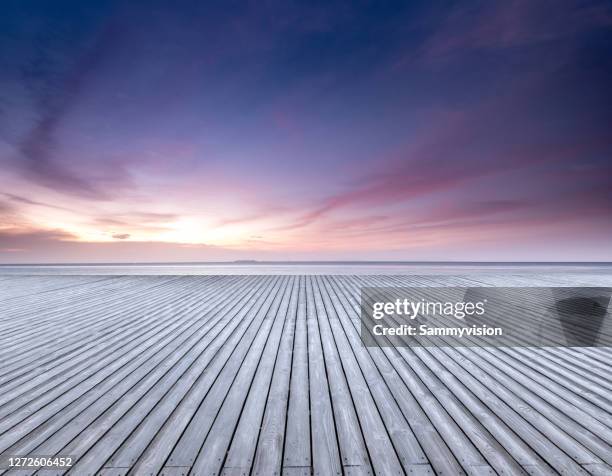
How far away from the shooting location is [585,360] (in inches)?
129

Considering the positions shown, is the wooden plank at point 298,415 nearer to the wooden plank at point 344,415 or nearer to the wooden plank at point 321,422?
the wooden plank at point 321,422

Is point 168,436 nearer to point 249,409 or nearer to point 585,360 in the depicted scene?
point 249,409

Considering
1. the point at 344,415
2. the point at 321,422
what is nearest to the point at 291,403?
the point at 321,422

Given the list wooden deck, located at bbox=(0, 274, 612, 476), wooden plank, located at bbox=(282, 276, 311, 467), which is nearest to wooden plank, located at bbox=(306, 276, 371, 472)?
wooden deck, located at bbox=(0, 274, 612, 476)

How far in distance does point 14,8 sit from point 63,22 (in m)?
1.19

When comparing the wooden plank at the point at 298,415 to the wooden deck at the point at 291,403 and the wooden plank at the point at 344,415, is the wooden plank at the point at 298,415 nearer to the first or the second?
the wooden deck at the point at 291,403

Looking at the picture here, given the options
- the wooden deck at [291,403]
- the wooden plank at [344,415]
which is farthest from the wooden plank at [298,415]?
the wooden plank at [344,415]

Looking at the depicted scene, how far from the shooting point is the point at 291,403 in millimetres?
2312

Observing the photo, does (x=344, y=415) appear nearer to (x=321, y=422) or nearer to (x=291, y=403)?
(x=321, y=422)

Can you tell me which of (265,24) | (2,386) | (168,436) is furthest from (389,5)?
(2,386)

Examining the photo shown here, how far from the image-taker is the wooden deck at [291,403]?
1687mm

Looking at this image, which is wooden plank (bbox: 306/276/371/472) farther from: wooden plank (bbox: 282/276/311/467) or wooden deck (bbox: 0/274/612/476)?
wooden plank (bbox: 282/276/311/467)

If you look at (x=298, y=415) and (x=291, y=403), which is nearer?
(x=298, y=415)

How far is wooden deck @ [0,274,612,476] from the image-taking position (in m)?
1.69
